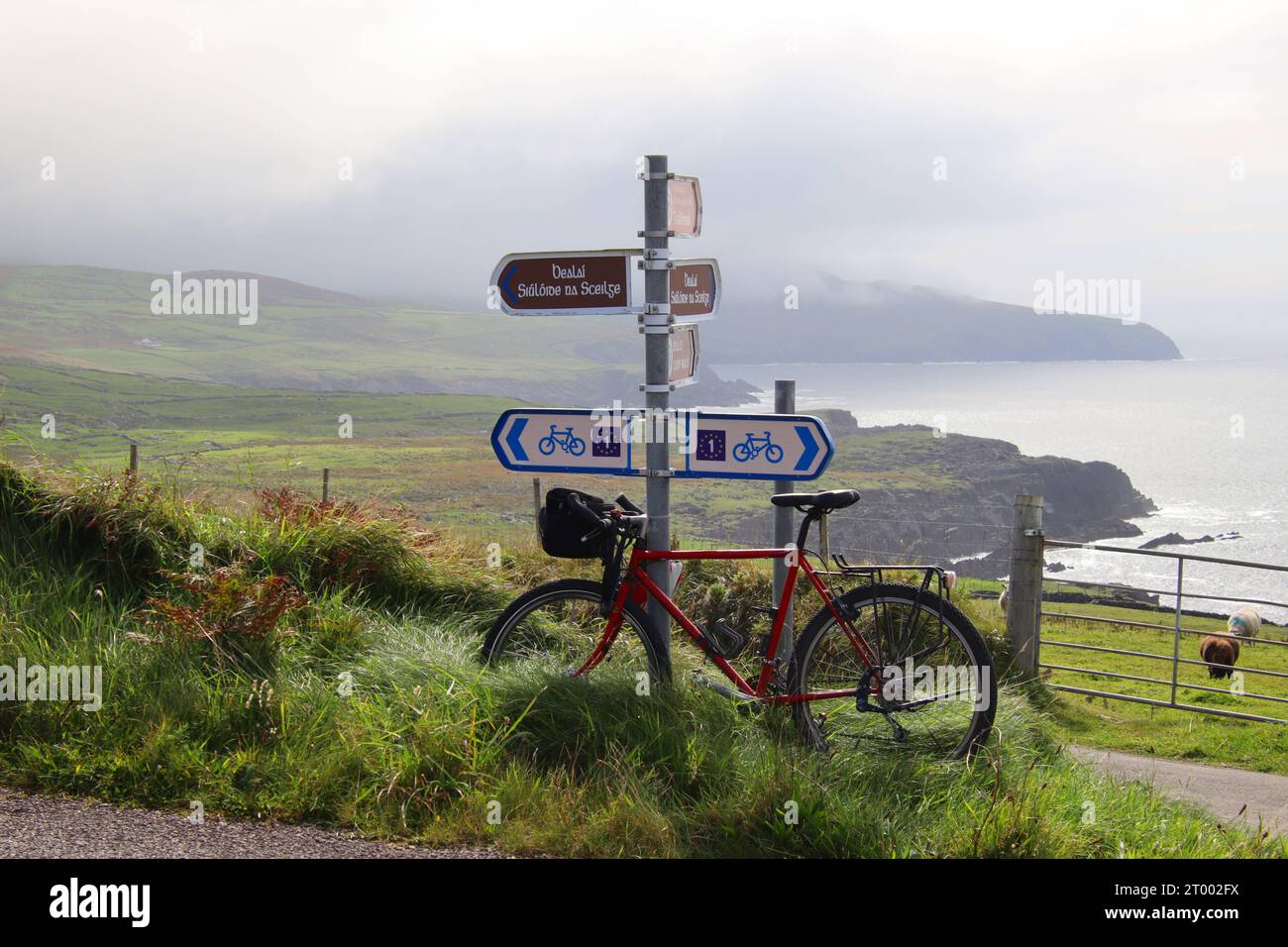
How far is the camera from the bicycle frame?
4.95 metres

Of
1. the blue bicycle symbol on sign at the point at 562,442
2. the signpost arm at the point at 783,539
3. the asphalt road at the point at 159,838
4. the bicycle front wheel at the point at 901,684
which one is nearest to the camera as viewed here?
the asphalt road at the point at 159,838

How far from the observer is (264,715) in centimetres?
487

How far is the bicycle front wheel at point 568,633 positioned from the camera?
17.2 ft

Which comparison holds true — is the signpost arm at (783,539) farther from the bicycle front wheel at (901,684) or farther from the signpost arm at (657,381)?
Answer: the bicycle front wheel at (901,684)

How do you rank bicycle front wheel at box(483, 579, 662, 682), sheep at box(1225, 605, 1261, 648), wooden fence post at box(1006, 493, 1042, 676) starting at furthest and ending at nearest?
sheep at box(1225, 605, 1261, 648)
wooden fence post at box(1006, 493, 1042, 676)
bicycle front wheel at box(483, 579, 662, 682)

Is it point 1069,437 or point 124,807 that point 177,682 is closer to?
point 124,807

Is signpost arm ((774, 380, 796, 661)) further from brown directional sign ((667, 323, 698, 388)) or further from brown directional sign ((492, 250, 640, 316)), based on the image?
brown directional sign ((492, 250, 640, 316))

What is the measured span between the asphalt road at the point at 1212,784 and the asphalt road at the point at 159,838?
3.99 m

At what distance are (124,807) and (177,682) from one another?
0.81m

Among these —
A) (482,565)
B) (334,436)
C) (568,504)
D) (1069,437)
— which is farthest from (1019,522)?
(1069,437)

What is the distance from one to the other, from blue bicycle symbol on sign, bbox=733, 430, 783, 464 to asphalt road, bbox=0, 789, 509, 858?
7.70 ft

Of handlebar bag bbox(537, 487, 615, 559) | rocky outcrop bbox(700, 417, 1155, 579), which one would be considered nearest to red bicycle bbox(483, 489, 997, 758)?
handlebar bag bbox(537, 487, 615, 559)

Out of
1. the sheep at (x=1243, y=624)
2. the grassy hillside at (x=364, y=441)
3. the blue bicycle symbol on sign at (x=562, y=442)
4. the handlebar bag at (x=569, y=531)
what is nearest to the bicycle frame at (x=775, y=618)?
the handlebar bag at (x=569, y=531)

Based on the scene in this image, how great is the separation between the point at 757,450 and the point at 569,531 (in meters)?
1.00
